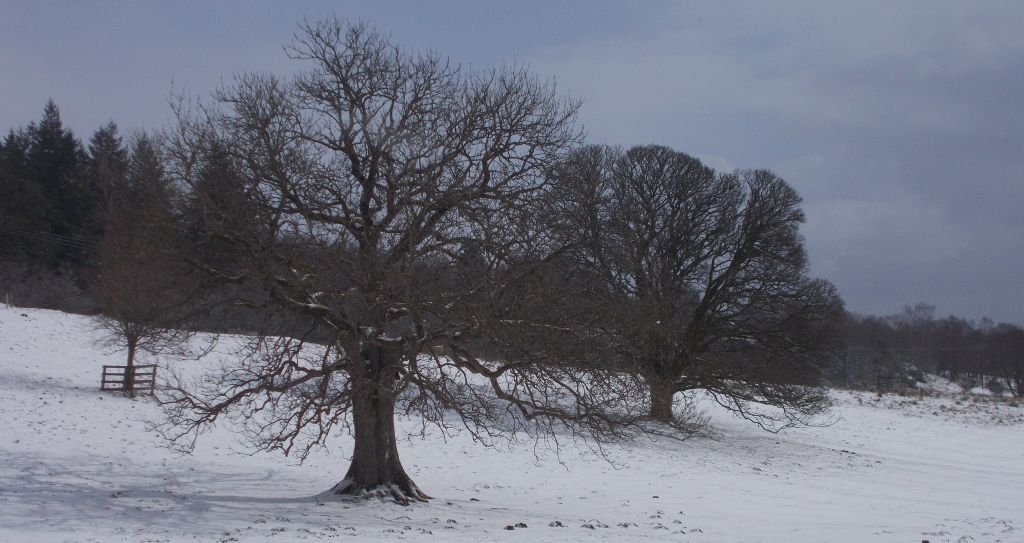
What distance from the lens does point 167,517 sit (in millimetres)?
11211

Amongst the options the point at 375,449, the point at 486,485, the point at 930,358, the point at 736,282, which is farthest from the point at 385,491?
the point at 930,358

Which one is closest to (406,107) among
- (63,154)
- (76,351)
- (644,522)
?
(644,522)

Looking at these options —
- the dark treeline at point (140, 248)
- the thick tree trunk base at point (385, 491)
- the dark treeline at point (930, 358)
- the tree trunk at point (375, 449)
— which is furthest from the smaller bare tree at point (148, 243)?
the dark treeline at point (930, 358)

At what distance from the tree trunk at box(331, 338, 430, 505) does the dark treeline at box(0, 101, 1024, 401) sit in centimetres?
147

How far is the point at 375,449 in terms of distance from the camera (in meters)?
12.9

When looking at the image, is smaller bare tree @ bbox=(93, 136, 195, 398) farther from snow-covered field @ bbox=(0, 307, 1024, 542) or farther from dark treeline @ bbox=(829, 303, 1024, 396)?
dark treeline @ bbox=(829, 303, 1024, 396)

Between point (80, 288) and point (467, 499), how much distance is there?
1390 inches

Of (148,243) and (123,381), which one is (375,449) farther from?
(123,381)

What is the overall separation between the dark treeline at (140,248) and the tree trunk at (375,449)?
4.83ft

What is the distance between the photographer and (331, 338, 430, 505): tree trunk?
12.5 meters

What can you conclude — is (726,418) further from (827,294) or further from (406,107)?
(406,107)

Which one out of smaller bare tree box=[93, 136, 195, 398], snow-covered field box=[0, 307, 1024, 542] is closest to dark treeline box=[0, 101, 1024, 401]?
smaller bare tree box=[93, 136, 195, 398]

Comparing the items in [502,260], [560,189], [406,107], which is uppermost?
[406,107]

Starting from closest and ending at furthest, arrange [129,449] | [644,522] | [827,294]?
[644,522] < [129,449] < [827,294]
